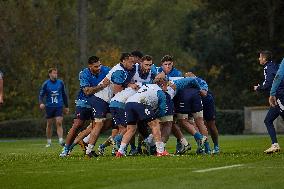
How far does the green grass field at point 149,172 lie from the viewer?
14.3 m

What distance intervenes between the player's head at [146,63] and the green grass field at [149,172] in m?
2.44

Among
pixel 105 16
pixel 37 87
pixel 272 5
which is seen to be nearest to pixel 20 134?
pixel 37 87

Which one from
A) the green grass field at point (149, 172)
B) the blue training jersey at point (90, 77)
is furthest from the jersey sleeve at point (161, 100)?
the blue training jersey at point (90, 77)

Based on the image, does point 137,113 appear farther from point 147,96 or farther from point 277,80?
point 277,80

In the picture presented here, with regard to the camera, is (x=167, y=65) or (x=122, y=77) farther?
(x=167, y=65)

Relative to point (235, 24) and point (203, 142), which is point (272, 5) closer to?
point (235, 24)

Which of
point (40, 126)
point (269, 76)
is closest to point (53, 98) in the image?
point (269, 76)

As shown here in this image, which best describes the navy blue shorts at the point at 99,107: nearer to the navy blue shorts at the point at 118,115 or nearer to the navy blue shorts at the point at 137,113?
the navy blue shorts at the point at 118,115

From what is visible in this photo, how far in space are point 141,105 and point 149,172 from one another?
516cm

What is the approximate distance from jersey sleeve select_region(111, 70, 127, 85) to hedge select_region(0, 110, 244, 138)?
26183 mm

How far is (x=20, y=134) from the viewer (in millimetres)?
48031

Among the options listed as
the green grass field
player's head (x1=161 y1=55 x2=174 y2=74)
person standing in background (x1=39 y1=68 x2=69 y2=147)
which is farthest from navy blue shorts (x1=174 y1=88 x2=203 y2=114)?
person standing in background (x1=39 y1=68 x2=69 y2=147)

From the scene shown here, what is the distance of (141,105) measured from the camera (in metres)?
21.2

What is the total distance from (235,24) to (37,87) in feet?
60.0
